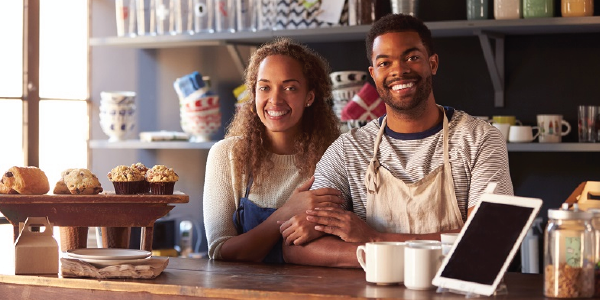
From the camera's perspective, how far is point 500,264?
1762 millimetres

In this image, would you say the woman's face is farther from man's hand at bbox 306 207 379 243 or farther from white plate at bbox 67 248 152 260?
white plate at bbox 67 248 152 260

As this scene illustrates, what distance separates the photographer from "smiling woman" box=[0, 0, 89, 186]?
4129 mm

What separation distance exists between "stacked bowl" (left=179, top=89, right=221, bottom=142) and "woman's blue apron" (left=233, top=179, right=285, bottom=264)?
4.09 ft

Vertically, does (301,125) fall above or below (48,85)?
below

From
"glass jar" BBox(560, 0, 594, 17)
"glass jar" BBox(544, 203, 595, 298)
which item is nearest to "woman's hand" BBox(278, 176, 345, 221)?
"glass jar" BBox(544, 203, 595, 298)

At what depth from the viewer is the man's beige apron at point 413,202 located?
2.40 meters

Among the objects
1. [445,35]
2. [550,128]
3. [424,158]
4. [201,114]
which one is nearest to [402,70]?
[424,158]

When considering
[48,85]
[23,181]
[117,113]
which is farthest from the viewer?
[48,85]

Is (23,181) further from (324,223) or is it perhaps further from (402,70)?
(402,70)

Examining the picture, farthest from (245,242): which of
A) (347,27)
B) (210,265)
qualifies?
(347,27)

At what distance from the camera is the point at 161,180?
2.39m

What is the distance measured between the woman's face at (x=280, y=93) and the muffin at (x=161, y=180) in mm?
462

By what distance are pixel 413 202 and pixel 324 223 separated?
0.80 feet

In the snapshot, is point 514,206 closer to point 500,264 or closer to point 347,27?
point 500,264
